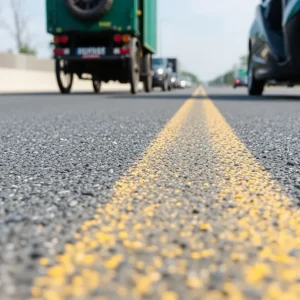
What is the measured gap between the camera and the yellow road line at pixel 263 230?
1044 millimetres

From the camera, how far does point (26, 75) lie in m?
23.7

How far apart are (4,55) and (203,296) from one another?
2264 cm

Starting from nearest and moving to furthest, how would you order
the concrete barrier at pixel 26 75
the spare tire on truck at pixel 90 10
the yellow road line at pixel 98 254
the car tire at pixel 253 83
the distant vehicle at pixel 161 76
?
1. the yellow road line at pixel 98 254
2. the car tire at pixel 253 83
3. the spare tire on truck at pixel 90 10
4. the concrete barrier at pixel 26 75
5. the distant vehicle at pixel 161 76

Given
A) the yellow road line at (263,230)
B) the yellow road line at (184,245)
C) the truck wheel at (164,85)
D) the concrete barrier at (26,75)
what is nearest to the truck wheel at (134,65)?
the concrete barrier at (26,75)

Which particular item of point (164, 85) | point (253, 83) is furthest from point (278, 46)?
point (164, 85)

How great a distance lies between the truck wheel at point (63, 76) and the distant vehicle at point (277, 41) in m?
5.74

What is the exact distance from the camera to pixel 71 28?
12.8 meters

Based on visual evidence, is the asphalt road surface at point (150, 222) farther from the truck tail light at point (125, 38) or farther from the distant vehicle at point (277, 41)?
the truck tail light at point (125, 38)

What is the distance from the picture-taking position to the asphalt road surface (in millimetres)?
1016

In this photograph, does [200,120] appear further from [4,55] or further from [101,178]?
[4,55]

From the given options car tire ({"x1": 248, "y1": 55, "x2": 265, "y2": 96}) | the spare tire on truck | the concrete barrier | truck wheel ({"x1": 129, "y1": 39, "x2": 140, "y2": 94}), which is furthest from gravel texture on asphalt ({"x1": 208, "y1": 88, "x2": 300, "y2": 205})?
the concrete barrier

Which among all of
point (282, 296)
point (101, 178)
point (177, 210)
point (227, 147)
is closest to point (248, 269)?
point (282, 296)

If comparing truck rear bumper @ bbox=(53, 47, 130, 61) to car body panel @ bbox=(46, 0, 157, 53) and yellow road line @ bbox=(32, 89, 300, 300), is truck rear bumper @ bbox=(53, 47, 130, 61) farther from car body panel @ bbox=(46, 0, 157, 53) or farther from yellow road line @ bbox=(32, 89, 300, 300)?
yellow road line @ bbox=(32, 89, 300, 300)

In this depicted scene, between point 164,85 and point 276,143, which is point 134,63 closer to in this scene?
point 164,85
